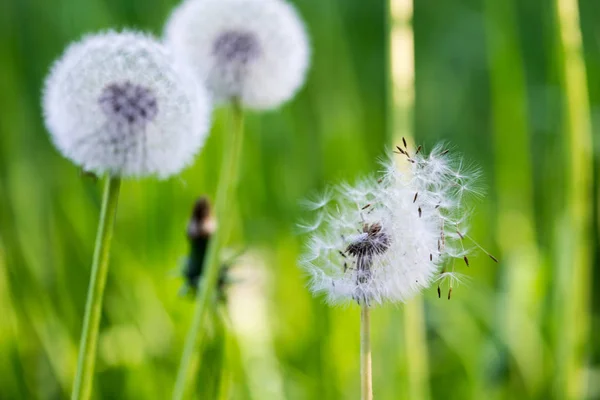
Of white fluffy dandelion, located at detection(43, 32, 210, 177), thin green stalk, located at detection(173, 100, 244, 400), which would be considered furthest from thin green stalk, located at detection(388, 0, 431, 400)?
white fluffy dandelion, located at detection(43, 32, 210, 177)

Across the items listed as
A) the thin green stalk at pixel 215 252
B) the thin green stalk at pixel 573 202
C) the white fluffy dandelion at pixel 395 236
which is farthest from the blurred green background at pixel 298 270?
the white fluffy dandelion at pixel 395 236

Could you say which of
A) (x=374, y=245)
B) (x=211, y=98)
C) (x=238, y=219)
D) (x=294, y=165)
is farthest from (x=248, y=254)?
(x=374, y=245)

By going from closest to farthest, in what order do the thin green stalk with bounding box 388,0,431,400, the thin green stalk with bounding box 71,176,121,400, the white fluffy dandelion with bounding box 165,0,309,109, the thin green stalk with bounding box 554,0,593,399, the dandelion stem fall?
the dandelion stem < the thin green stalk with bounding box 71,176,121,400 < the white fluffy dandelion with bounding box 165,0,309,109 < the thin green stalk with bounding box 388,0,431,400 < the thin green stalk with bounding box 554,0,593,399

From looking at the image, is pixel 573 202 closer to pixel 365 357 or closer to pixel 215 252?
pixel 215 252

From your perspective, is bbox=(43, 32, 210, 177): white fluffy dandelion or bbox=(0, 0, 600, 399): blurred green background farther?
bbox=(0, 0, 600, 399): blurred green background

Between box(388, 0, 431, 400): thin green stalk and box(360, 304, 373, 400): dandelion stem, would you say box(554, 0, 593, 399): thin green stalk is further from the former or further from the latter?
box(360, 304, 373, 400): dandelion stem

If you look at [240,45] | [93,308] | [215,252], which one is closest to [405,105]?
[240,45]
